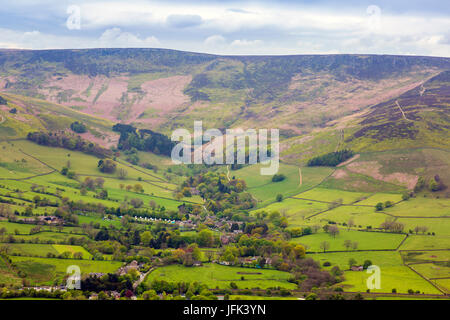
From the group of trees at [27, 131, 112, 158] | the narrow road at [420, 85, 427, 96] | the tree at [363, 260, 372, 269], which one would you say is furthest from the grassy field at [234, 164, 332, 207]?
the narrow road at [420, 85, 427, 96]

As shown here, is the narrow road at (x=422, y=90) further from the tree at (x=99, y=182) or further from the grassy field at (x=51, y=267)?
the grassy field at (x=51, y=267)

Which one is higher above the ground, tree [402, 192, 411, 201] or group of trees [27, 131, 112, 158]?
group of trees [27, 131, 112, 158]

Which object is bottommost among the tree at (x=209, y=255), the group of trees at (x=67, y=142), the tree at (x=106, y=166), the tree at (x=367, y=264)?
the tree at (x=209, y=255)

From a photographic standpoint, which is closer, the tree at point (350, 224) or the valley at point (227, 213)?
the valley at point (227, 213)

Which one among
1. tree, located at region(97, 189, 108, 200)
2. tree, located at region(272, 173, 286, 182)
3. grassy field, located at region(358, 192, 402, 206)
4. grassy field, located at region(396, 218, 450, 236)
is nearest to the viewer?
grassy field, located at region(396, 218, 450, 236)

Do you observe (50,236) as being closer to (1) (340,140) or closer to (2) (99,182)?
(2) (99,182)

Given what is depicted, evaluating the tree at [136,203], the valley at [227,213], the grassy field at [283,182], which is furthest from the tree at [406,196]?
the tree at [136,203]

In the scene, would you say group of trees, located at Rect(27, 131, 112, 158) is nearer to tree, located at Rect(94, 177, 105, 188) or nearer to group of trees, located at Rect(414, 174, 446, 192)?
tree, located at Rect(94, 177, 105, 188)
